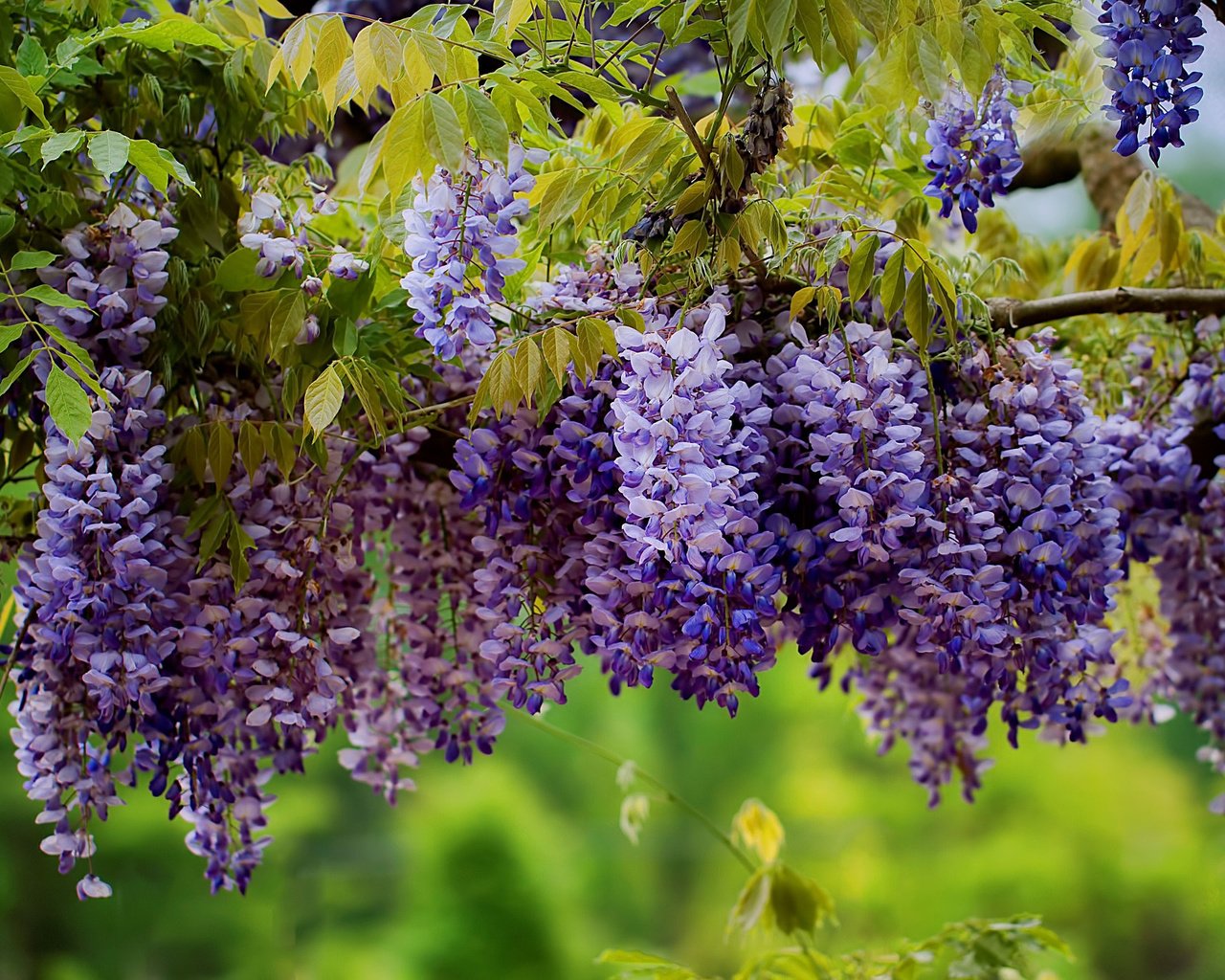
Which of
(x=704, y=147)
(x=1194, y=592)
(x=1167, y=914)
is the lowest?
(x=1167, y=914)

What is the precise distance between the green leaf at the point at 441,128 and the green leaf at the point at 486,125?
10mm

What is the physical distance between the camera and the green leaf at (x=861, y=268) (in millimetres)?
755

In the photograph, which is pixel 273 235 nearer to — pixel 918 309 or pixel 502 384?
pixel 502 384

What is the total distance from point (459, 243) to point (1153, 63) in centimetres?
42

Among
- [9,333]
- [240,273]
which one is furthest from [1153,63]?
[9,333]

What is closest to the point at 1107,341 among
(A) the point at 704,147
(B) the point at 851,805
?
(A) the point at 704,147

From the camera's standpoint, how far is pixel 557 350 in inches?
28.9

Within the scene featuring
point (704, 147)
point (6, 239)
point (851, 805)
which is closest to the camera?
point (704, 147)

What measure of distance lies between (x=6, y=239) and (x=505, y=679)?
468 mm

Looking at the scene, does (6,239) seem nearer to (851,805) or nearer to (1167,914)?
(851,805)

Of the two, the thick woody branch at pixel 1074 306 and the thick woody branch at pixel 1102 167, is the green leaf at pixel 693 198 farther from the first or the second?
the thick woody branch at pixel 1102 167

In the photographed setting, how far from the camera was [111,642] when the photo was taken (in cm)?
77

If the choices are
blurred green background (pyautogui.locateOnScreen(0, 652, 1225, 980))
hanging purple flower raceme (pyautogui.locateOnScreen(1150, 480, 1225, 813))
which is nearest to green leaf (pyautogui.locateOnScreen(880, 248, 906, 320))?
hanging purple flower raceme (pyautogui.locateOnScreen(1150, 480, 1225, 813))

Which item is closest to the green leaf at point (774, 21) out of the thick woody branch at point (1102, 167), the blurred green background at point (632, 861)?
the thick woody branch at point (1102, 167)
